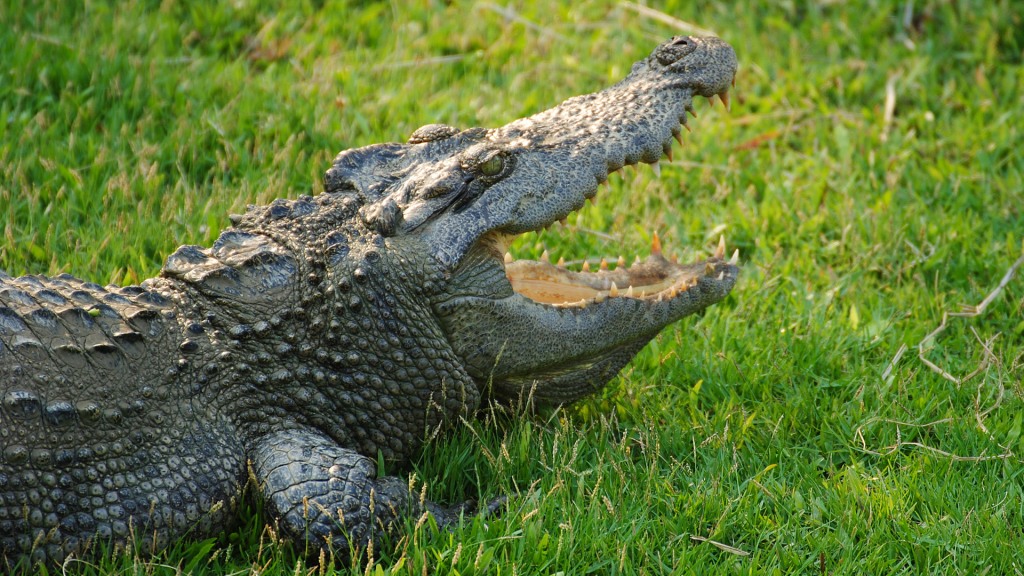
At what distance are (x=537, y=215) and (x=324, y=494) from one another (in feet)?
4.22

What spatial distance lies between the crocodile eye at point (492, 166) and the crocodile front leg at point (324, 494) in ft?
3.79

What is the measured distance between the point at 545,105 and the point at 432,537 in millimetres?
3658

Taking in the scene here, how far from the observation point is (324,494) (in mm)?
2971

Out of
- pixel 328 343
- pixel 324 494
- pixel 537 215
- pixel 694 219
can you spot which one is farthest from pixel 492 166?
pixel 694 219

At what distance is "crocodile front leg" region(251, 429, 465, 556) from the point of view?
2.94 meters

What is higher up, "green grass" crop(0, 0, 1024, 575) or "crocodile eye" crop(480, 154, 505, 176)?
"crocodile eye" crop(480, 154, 505, 176)

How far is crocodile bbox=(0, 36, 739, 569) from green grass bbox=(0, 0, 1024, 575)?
168 millimetres

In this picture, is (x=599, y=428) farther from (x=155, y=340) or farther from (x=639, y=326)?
(x=155, y=340)

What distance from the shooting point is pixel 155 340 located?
3.07m

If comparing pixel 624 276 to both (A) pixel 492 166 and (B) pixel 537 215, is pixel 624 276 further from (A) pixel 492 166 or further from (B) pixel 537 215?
(A) pixel 492 166

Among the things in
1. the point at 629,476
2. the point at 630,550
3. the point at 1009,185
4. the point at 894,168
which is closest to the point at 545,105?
the point at 894,168

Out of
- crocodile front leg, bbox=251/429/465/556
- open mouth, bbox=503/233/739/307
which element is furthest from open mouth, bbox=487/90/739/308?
crocodile front leg, bbox=251/429/465/556

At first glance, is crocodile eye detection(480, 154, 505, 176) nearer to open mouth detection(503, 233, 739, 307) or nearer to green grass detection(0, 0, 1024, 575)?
open mouth detection(503, 233, 739, 307)

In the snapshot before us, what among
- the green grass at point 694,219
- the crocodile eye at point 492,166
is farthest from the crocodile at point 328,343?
the green grass at point 694,219
